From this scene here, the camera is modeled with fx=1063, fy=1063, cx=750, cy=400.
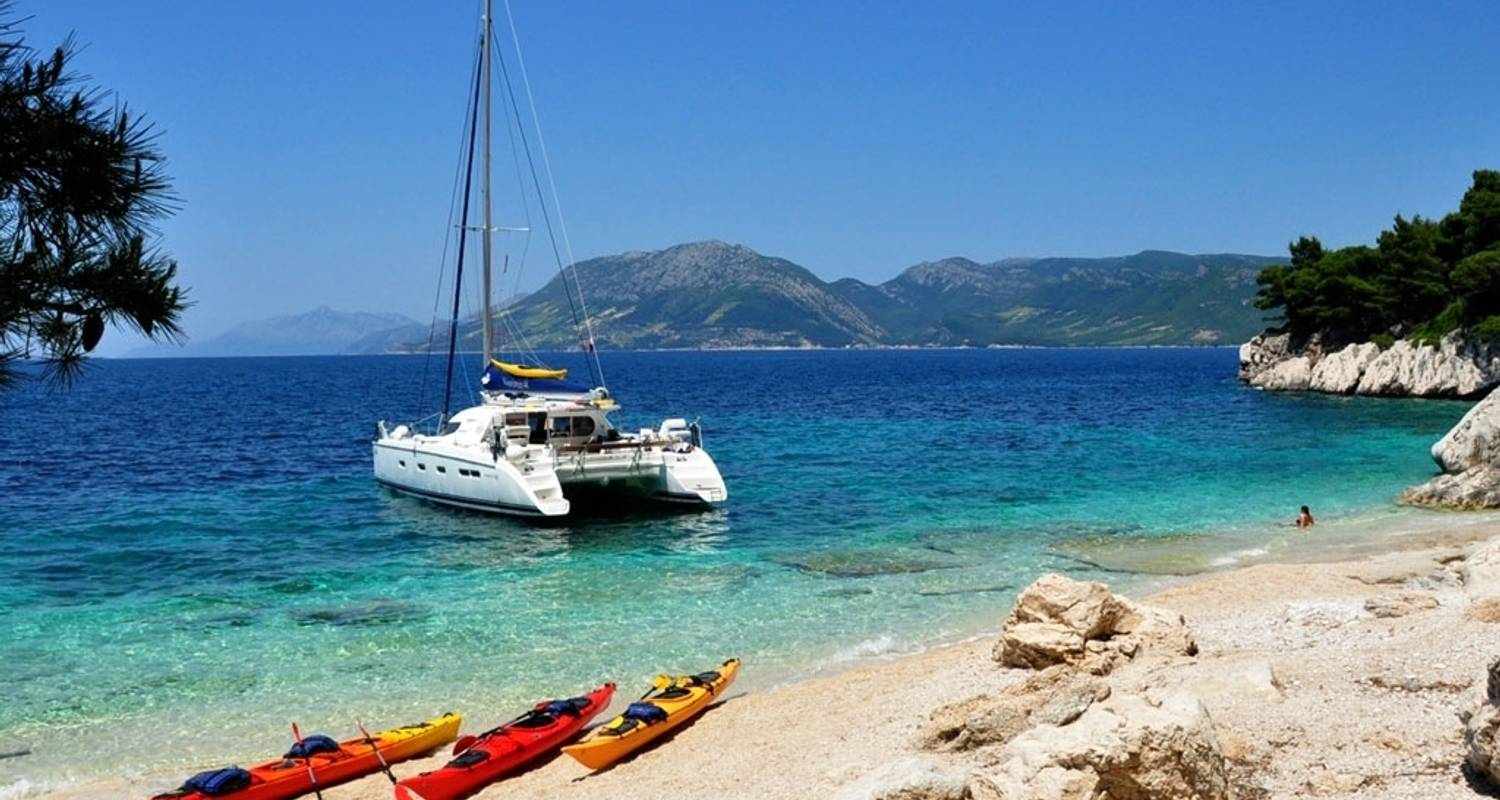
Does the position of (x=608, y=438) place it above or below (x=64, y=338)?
below

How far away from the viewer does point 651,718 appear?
1182 cm

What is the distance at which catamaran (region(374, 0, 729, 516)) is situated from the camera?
2786 cm

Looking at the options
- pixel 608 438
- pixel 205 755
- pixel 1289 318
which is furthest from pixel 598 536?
pixel 1289 318

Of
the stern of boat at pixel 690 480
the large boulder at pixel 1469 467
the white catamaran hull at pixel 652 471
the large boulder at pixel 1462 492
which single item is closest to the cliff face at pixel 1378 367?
the large boulder at pixel 1469 467

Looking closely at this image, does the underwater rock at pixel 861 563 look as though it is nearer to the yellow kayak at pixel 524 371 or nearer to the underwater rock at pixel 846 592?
the underwater rock at pixel 846 592

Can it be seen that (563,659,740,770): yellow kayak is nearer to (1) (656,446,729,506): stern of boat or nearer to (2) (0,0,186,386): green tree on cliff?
(2) (0,0,186,386): green tree on cliff

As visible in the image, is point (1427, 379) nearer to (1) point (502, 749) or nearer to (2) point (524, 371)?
(2) point (524, 371)

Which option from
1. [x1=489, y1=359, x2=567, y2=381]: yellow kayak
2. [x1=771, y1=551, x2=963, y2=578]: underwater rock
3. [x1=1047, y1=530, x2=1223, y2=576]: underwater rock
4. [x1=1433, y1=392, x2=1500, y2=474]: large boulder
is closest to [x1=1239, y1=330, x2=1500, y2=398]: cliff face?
[x1=1433, y1=392, x2=1500, y2=474]: large boulder

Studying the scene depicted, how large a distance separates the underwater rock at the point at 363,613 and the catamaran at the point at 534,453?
779 centimetres

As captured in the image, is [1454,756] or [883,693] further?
[883,693]

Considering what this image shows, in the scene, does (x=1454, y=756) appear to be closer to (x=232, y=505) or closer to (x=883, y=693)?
(x=883, y=693)

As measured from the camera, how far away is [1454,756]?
742 cm

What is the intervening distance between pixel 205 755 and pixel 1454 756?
12.4 metres

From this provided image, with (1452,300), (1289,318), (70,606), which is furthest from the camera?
(1289,318)
